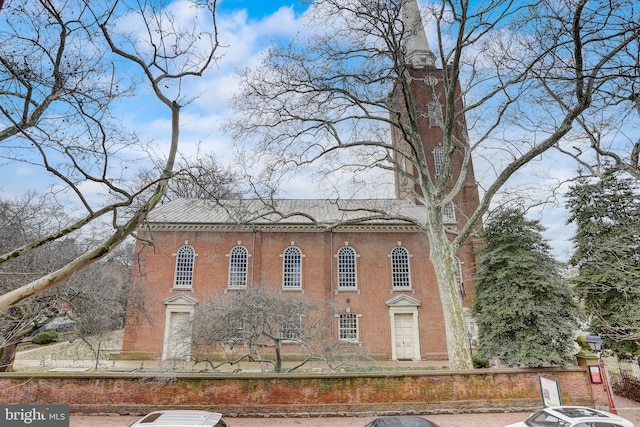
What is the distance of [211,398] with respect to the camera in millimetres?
11531

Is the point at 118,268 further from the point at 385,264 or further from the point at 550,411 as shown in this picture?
the point at 550,411

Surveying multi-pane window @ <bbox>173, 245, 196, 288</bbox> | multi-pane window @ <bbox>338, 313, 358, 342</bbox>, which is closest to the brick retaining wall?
multi-pane window @ <bbox>338, 313, 358, 342</bbox>

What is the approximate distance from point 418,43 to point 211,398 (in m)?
34.5

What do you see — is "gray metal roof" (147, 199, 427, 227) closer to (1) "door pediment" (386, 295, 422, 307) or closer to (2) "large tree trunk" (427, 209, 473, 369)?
→ (1) "door pediment" (386, 295, 422, 307)

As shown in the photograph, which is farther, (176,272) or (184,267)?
(184,267)

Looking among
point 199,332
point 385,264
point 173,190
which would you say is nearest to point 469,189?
point 385,264

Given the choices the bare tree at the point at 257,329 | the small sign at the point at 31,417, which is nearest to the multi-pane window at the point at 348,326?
the bare tree at the point at 257,329

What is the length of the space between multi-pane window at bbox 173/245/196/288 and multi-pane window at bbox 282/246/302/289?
6052 mm

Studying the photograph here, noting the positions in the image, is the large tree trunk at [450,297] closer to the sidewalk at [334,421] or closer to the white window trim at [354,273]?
the sidewalk at [334,421]

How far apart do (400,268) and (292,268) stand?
7272 millimetres

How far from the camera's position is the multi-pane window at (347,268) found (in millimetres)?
23936

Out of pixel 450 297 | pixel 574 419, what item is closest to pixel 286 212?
pixel 450 297

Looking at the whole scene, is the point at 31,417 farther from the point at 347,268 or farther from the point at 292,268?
the point at 347,268

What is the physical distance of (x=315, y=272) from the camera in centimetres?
2394
